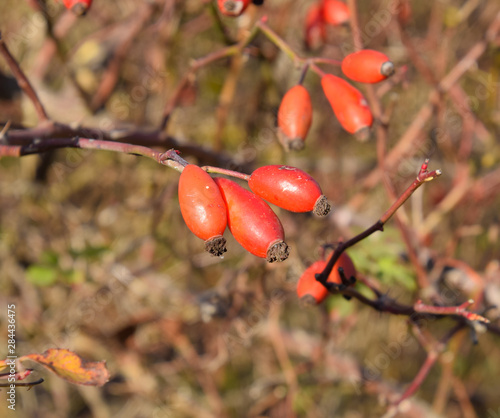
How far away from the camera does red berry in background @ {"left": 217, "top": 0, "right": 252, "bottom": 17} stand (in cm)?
132

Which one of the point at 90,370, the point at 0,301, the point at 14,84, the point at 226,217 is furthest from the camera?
the point at 0,301

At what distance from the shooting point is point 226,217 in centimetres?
90

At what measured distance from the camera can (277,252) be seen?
0.92 meters

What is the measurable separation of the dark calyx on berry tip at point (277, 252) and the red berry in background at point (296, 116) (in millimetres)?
449

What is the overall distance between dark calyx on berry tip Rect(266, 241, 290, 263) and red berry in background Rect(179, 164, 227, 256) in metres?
0.10

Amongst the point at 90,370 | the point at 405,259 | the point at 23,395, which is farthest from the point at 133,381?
the point at 90,370

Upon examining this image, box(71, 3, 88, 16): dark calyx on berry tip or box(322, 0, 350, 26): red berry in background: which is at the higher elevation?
box(71, 3, 88, 16): dark calyx on berry tip

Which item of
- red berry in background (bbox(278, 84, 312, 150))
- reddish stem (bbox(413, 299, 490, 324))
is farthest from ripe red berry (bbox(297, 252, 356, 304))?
red berry in background (bbox(278, 84, 312, 150))

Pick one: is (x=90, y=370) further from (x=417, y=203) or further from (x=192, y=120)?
(x=192, y=120)

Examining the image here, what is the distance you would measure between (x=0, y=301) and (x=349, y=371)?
1.94 metres

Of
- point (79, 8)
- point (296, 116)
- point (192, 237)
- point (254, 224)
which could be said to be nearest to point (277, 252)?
point (254, 224)

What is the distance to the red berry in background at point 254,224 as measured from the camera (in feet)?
2.95

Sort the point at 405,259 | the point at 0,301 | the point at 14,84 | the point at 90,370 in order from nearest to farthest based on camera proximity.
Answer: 1. the point at 90,370
2. the point at 405,259
3. the point at 14,84
4. the point at 0,301

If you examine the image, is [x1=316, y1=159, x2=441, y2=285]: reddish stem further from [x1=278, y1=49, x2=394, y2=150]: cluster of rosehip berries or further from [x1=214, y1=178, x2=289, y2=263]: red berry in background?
[x1=278, y1=49, x2=394, y2=150]: cluster of rosehip berries
